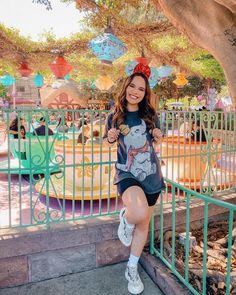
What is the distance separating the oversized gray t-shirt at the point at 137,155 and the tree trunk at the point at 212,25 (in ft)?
5.69

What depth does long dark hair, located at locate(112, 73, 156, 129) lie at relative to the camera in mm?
2693

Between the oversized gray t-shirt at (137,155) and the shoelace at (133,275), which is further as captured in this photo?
the shoelace at (133,275)

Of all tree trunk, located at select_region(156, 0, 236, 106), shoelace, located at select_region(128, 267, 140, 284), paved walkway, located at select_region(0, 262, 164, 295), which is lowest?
paved walkway, located at select_region(0, 262, 164, 295)

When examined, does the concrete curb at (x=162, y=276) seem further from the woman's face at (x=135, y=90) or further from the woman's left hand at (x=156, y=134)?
the woman's face at (x=135, y=90)

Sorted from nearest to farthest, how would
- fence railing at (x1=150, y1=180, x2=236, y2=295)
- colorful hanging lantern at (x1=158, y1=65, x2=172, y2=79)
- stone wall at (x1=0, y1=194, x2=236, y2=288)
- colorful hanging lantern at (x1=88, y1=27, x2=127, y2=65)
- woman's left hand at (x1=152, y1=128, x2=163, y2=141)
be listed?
fence railing at (x1=150, y1=180, x2=236, y2=295) < woman's left hand at (x1=152, y1=128, x2=163, y2=141) < stone wall at (x1=0, y1=194, x2=236, y2=288) < colorful hanging lantern at (x1=88, y1=27, x2=127, y2=65) < colorful hanging lantern at (x1=158, y1=65, x2=172, y2=79)

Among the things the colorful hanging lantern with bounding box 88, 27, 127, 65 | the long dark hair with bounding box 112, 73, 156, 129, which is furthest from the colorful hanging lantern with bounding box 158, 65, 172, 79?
the long dark hair with bounding box 112, 73, 156, 129

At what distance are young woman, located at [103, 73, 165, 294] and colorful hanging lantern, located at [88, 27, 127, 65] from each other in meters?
2.89

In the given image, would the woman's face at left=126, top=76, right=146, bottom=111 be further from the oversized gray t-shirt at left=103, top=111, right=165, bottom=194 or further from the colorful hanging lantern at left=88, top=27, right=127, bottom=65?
the colorful hanging lantern at left=88, top=27, right=127, bottom=65

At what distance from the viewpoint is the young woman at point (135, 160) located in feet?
8.45

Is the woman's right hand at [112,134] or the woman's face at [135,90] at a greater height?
the woman's face at [135,90]

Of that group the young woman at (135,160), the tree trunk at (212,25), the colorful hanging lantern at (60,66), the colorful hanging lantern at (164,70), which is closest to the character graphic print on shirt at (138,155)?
the young woman at (135,160)

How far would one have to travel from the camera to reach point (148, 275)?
10.2 ft

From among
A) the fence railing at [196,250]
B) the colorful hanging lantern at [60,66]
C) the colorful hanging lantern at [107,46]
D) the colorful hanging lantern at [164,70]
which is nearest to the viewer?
the fence railing at [196,250]

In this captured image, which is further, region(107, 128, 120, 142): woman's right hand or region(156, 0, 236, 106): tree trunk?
region(156, 0, 236, 106): tree trunk
